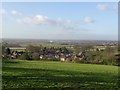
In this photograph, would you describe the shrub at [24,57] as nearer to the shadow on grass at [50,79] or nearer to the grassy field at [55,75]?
the grassy field at [55,75]

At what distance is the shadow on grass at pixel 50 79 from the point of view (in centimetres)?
581

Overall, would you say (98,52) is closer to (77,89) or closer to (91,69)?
(91,69)

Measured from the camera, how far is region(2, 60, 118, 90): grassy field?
19.2 feet

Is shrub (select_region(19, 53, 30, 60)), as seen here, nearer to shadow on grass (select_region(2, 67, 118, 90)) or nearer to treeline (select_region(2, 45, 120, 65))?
treeline (select_region(2, 45, 120, 65))

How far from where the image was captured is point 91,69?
27.8ft

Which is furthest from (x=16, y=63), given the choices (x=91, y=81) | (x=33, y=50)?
(x=91, y=81)

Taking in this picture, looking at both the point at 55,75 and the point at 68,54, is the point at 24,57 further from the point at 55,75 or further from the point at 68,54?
the point at 68,54

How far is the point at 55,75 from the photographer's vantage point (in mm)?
6953

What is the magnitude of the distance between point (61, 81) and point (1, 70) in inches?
61.4

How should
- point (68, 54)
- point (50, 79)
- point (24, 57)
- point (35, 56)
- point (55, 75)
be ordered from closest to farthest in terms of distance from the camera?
point (50, 79), point (55, 75), point (24, 57), point (35, 56), point (68, 54)

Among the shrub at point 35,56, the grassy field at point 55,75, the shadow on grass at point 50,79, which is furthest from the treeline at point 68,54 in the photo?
the shadow on grass at point 50,79

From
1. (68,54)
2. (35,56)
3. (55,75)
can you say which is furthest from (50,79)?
(68,54)

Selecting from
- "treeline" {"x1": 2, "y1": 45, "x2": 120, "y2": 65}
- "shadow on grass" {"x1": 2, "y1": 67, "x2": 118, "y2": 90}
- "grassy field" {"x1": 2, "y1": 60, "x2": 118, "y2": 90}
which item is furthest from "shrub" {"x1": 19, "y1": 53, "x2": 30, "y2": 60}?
"shadow on grass" {"x1": 2, "y1": 67, "x2": 118, "y2": 90}

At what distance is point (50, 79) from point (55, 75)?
1.90 feet
